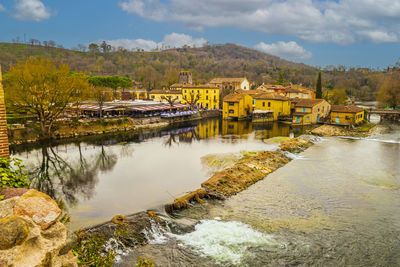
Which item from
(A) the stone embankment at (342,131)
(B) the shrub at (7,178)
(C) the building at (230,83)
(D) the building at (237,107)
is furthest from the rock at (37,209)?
(C) the building at (230,83)

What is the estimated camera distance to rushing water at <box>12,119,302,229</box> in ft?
42.2

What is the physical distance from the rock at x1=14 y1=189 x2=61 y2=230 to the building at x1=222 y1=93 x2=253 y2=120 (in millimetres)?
41778

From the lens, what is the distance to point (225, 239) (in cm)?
959

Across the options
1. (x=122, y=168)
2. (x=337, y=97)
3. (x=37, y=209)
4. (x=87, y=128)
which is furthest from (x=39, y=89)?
(x=337, y=97)

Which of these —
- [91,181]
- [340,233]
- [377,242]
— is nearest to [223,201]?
[340,233]

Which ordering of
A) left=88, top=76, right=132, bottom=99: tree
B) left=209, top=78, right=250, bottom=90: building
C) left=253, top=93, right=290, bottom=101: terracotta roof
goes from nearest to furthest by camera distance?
left=253, top=93, right=290, bottom=101: terracotta roof → left=88, top=76, right=132, bottom=99: tree → left=209, top=78, right=250, bottom=90: building

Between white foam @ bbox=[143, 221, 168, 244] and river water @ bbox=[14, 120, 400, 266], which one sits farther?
white foam @ bbox=[143, 221, 168, 244]

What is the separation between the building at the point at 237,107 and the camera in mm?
45000

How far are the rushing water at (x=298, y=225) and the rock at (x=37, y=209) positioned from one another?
191 inches

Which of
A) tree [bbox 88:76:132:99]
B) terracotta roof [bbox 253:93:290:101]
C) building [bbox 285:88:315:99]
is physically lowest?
terracotta roof [bbox 253:93:290:101]

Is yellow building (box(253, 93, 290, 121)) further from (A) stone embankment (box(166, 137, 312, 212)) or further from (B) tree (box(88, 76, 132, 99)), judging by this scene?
(B) tree (box(88, 76, 132, 99))

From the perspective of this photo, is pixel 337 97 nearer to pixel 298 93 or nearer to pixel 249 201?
pixel 298 93

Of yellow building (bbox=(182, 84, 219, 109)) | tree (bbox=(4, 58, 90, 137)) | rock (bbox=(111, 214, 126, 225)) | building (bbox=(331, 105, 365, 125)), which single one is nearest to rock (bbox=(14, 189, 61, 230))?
rock (bbox=(111, 214, 126, 225))

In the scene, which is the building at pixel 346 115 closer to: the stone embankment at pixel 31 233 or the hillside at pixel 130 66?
the stone embankment at pixel 31 233
